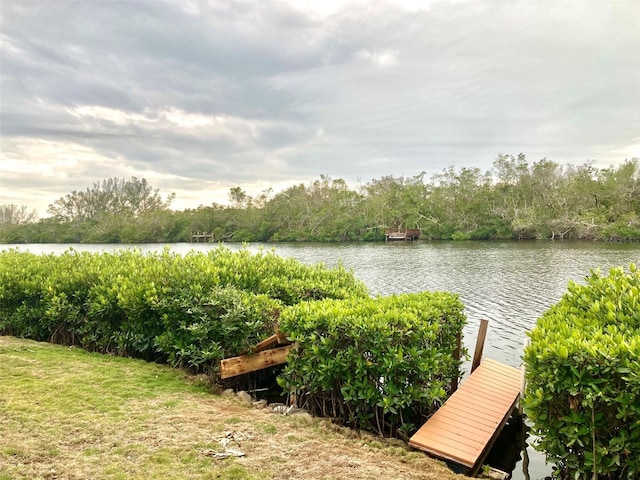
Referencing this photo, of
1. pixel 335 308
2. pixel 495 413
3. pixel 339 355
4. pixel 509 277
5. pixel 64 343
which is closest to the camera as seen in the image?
pixel 339 355

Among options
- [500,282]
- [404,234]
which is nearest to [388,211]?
[404,234]

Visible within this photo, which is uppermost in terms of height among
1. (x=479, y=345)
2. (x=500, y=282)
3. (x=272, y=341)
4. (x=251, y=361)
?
(x=272, y=341)

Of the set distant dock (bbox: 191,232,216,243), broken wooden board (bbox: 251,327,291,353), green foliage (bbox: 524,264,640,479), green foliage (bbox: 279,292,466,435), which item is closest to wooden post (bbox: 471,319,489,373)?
green foliage (bbox: 279,292,466,435)

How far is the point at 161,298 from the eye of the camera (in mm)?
7109

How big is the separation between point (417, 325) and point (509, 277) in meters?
20.6

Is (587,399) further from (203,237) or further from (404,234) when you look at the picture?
(203,237)

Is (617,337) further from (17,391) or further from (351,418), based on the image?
(17,391)

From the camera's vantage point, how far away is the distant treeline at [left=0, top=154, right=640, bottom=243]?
178 ft

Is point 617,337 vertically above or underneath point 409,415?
above

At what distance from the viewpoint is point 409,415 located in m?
5.91

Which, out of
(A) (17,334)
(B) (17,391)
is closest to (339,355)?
(B) (17,391)

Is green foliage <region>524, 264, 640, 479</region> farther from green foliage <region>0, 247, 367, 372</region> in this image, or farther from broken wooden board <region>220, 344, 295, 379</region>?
green foliage <region>0, 247, 367, 372</region>

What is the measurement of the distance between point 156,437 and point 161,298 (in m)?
2.96

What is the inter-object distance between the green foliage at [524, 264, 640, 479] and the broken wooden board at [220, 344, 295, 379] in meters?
3.37
